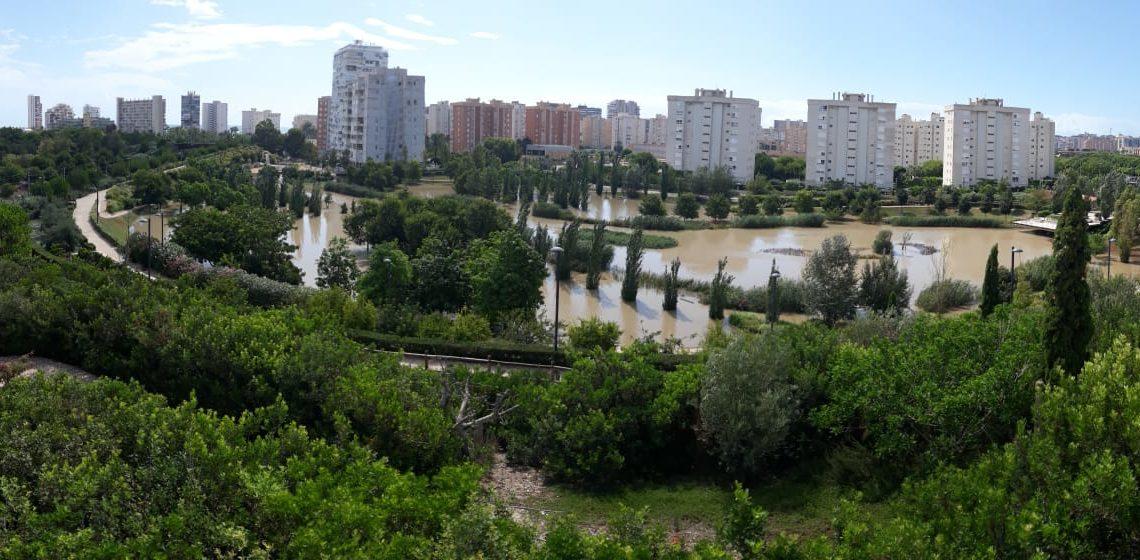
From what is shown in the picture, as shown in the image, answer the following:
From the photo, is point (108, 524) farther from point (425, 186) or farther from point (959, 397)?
point (425, 186)

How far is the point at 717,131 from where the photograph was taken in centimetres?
7250

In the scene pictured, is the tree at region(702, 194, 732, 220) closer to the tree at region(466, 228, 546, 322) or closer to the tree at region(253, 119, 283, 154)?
the tree at region(466, 228, 546, 322)

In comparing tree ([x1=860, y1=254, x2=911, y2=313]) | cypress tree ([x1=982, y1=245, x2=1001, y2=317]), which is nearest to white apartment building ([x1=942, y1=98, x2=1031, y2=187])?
tree ([x1=860, y1=254, x2=911, y2=313])

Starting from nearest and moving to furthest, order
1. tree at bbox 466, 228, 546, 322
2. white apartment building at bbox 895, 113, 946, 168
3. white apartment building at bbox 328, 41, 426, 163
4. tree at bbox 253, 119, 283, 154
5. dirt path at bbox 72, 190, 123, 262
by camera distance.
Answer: tree at bbox 466, 228, 546, 322 < dirt path at bbox 72, 190, 123, 262 < white apartment building at bbox 328, 41, 426, 163 < tree at bbox 253, 119, 283, 154 < white apartment building at bbox 895, 113, 946, 168

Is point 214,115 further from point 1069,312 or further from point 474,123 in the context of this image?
point 1069,312

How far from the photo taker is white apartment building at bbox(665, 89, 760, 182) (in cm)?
7194

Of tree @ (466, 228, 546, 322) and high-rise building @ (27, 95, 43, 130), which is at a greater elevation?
high-rise building @ (27, 95, 43, 130)

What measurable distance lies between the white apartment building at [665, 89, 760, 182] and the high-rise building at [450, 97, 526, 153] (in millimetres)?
26450

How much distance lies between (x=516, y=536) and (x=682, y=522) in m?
3.32

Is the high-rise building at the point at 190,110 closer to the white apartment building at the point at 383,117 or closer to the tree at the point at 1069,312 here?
the white apartment building at the point at 383,117

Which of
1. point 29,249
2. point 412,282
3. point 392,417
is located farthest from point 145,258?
point 392,417

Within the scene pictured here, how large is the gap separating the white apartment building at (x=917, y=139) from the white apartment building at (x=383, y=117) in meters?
43.2

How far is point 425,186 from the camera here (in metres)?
61.3

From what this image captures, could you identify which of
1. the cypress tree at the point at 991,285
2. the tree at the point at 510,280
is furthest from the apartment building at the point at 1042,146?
the tree at the point at 510,280
